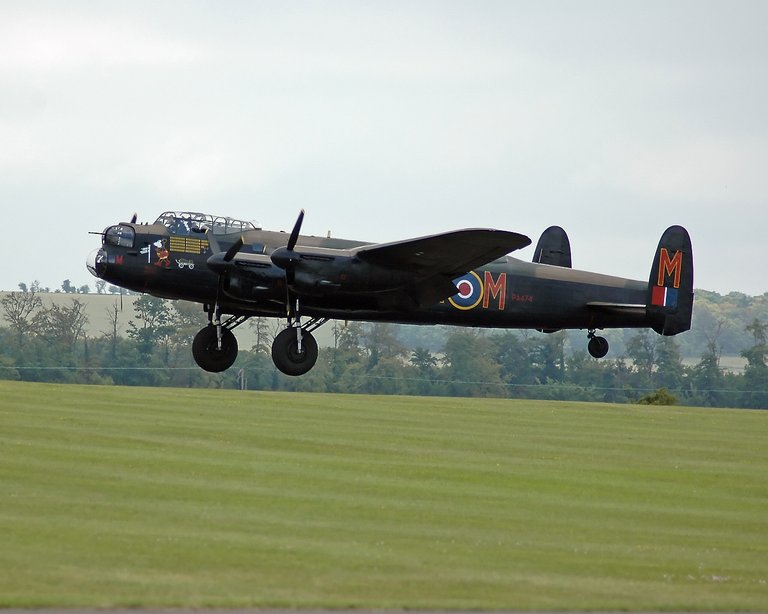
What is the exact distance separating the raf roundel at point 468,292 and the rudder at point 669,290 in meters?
4.52

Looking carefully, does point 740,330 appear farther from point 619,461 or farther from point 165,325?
point 619,461

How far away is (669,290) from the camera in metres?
32.6

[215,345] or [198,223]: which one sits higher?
[198,223]

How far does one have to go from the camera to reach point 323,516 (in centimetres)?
1961

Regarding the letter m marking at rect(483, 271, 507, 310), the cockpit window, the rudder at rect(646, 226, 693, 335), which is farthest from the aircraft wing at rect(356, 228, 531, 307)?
the rudder at rect(646, 226, 693, 335)

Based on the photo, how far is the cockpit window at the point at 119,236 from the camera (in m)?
28.8

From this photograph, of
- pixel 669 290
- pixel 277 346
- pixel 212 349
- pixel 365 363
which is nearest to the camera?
pixel 277 346

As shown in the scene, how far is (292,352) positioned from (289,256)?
Answer: 8.72ft

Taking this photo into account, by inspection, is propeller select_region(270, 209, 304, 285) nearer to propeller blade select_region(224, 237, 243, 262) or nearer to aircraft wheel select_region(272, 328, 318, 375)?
propeller blade select_region(224, 237, 243, 262)

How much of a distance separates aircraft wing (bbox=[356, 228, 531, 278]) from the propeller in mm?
1577

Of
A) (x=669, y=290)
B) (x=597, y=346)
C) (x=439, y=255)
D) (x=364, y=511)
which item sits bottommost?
(x=364, y=511)

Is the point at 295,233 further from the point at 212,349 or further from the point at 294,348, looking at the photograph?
the point at 212,349

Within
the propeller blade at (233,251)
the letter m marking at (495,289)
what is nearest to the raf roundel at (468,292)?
the letter m marking at (495,289)

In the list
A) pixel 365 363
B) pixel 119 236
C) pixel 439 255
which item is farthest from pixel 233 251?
pixel 365 363
